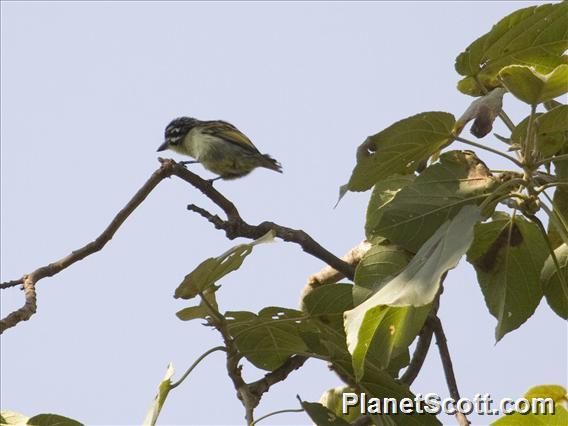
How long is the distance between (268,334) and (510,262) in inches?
32.5

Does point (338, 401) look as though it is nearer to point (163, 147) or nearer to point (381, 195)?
point (381, 195)

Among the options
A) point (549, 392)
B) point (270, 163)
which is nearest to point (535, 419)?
point (549, 392)

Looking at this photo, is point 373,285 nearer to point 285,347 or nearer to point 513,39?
point 285,347

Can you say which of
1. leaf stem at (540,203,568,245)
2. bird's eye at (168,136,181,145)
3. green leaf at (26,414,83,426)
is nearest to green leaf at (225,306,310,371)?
green leaf at (26,414,83,426)

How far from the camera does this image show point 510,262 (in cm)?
305

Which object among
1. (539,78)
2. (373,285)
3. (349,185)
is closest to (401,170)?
(349,185)

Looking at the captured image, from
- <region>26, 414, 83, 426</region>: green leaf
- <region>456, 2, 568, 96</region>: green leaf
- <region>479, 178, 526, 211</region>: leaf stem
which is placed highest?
<region>456, 2, 568, 96</region>: green leaf

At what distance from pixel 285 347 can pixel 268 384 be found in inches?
7.2

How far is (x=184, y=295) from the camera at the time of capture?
9.67ft

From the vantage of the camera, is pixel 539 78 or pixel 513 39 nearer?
pixel 539 78

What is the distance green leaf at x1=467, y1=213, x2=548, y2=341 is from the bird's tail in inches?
149

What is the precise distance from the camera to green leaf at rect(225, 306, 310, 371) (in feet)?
10.2

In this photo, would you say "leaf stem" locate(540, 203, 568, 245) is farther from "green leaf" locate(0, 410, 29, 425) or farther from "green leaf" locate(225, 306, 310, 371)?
"green leaf" locate(0, 410, 29, 425)

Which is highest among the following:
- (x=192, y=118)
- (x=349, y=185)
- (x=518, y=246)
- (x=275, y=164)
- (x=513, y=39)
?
(x=192, y=118)
